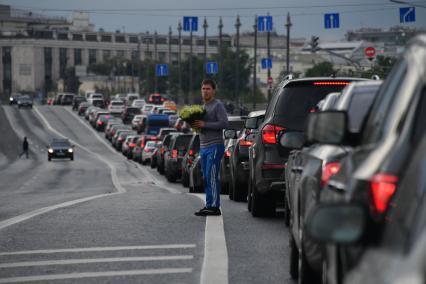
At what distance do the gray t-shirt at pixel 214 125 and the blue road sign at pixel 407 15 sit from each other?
164 ft

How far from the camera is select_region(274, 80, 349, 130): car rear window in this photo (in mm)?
14695

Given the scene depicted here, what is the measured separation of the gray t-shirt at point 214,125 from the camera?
15.4m

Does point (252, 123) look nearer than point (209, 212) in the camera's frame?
No

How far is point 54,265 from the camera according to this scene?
398 inches

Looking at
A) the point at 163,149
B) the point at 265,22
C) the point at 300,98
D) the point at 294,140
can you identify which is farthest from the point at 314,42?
the point at 294,140

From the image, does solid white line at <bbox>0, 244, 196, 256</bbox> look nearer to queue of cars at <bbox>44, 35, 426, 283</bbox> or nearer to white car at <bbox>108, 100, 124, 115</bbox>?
queue of cars at <bbox>44, 35, 426, 283</bbox>

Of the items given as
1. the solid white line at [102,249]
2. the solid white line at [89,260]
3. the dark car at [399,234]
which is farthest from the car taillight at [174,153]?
the dark car at [399,234]

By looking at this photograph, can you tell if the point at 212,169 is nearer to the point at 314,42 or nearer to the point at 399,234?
the point at 399,234

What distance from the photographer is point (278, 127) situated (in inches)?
598

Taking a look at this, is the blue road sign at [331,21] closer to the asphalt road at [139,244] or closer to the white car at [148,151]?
the white car at [148,151]

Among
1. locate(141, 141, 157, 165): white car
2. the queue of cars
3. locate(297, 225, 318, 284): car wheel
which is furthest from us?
locate(141, 141, 157, 165): white car

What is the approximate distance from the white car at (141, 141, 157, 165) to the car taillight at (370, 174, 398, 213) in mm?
60597

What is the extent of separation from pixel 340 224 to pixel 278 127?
1071 centimetres

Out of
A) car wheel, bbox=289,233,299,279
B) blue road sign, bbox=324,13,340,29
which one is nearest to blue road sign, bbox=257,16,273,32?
blue road sign, bbox=324,13,340,29
